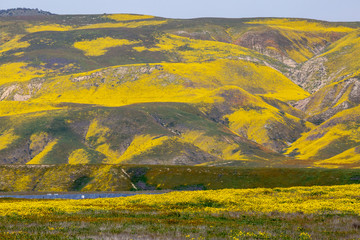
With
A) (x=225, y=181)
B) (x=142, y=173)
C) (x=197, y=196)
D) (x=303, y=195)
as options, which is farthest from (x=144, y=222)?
(x=142, y=173)

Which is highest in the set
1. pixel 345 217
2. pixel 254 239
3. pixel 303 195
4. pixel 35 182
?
pixel 254 239

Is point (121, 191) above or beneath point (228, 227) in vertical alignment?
beneath

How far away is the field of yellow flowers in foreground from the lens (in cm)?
4306

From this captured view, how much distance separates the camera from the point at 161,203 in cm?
7288

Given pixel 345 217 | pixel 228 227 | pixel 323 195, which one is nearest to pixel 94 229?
pixel 228 227

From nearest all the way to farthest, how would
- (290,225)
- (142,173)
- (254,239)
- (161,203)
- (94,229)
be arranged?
(254,239)
(94,229)
(290,225)
(161,203)
(142,173)

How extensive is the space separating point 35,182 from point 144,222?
102 m

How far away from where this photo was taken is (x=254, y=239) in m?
40.6

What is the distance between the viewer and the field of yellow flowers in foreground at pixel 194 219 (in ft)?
141

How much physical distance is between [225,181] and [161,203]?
59697 millimetres

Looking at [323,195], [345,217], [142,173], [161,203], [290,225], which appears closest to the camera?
[290,225]

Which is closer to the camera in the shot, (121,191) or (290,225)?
(290,225)

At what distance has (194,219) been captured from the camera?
54844mm

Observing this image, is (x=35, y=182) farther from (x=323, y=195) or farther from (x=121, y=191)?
(x=323, y=195)
